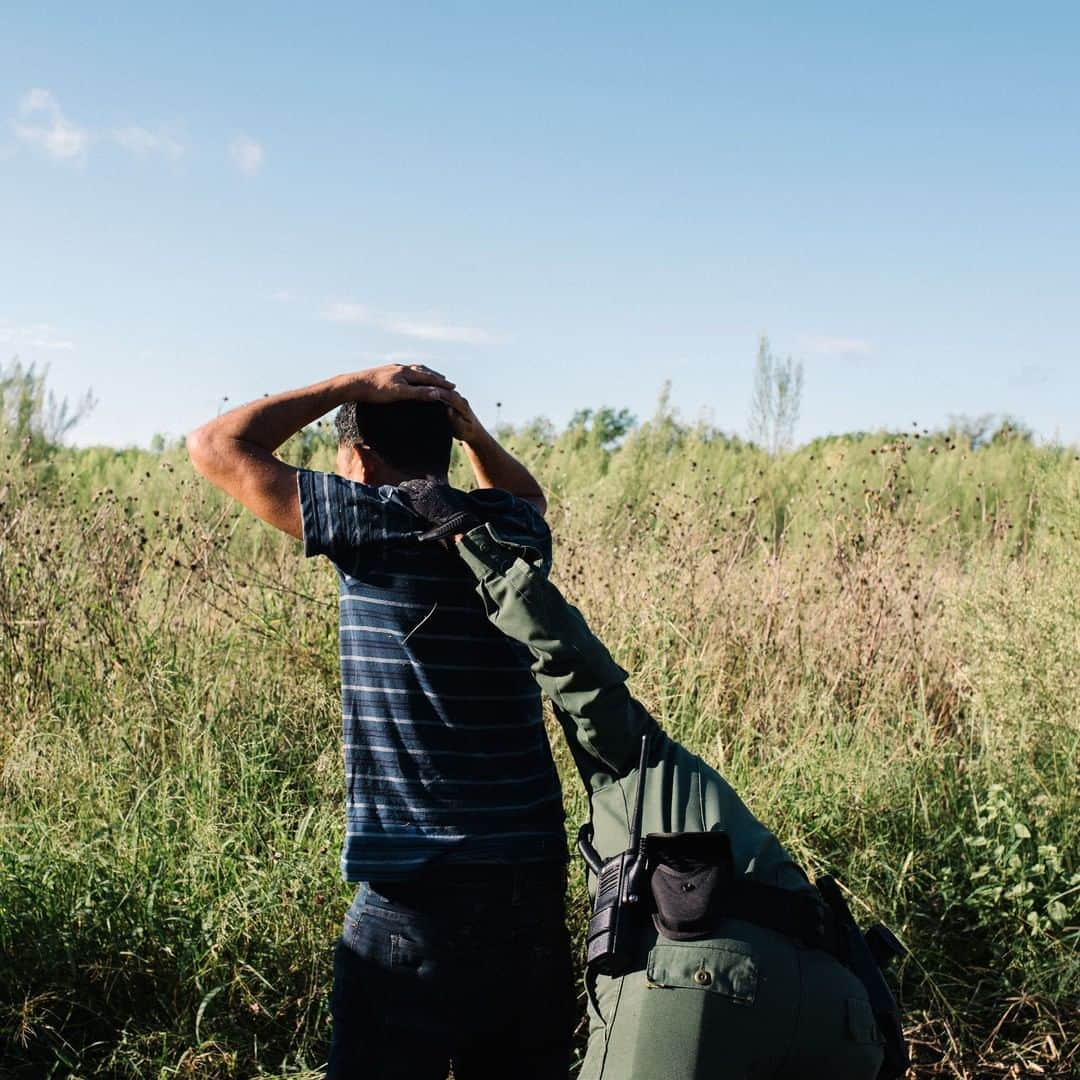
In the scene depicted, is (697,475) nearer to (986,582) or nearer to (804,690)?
(986,582)

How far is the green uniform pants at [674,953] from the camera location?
1843mm

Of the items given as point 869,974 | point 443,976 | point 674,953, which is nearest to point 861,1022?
point 869,974

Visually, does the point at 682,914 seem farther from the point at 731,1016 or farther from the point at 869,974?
the point at 869,974

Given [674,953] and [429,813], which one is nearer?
[674,953]

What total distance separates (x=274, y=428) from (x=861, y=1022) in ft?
4.88

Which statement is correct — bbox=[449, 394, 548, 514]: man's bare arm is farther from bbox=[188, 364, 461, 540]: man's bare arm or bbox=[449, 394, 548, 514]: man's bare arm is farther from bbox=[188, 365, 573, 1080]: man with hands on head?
bbox=[188, 365, 573, 1080]: man with hands on head

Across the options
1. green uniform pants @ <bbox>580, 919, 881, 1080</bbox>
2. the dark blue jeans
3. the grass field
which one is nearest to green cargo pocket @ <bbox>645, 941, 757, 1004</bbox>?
green uniform pants @ <bbox>580, 919, 881, 1080</bbox>

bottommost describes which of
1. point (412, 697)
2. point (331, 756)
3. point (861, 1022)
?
point (331, 756)

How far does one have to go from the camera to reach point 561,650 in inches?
78.7

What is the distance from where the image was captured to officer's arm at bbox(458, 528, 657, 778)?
1996 millimetres

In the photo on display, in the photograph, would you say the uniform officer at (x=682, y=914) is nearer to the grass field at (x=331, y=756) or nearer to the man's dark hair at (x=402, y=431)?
the man's dark hair at (x=402, y=431)

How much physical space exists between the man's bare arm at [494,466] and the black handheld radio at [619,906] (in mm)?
814

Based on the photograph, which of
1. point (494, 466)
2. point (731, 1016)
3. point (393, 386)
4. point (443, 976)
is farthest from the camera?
point (494, 466)

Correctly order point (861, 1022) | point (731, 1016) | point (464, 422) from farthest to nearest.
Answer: point (464, 422), point (861, 1022), point (731, 1016)
